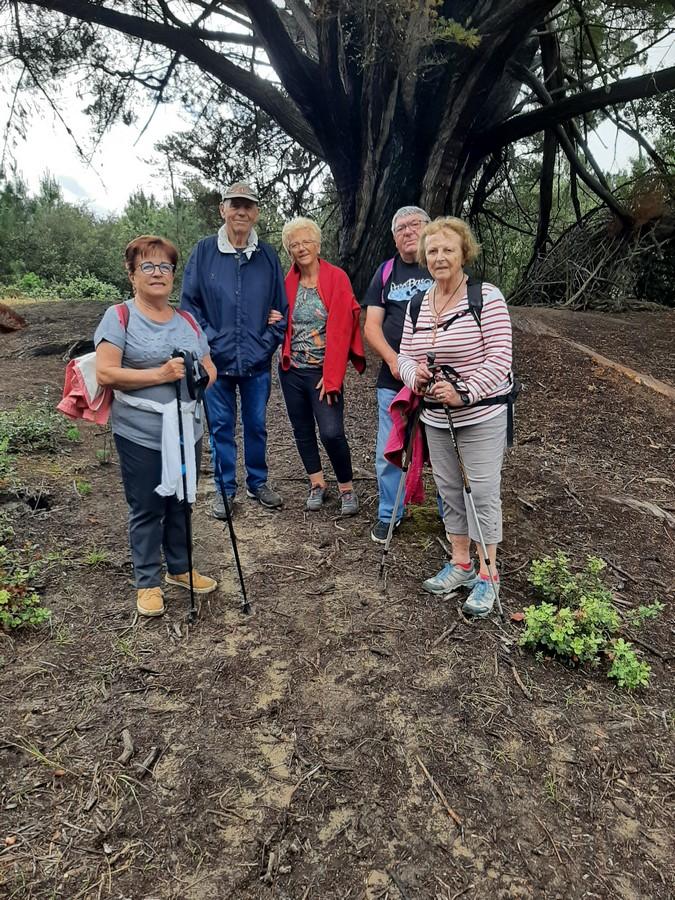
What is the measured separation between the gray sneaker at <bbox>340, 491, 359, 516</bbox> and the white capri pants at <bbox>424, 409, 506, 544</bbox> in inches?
43.1

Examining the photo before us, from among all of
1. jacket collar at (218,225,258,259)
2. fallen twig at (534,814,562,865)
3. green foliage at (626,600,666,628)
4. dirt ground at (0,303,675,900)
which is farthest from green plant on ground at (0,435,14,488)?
green foliage at (626,600,666,628)

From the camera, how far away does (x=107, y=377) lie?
2.54m

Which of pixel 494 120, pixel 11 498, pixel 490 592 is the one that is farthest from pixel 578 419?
pixel 494 120

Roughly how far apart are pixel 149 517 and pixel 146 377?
2.19 ft

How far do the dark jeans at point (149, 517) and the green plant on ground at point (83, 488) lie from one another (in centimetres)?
137

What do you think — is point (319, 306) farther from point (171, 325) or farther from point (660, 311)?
point (660, 311)

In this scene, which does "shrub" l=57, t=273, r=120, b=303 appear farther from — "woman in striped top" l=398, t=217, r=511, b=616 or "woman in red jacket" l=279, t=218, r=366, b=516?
"woman in striped top" l=398, t=217, r=511, b=616

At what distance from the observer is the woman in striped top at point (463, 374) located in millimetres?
2650

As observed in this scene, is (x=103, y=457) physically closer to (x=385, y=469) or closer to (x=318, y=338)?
(x=318, y=338)

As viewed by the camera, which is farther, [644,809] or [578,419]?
[578,419]

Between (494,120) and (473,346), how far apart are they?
8.46 metres

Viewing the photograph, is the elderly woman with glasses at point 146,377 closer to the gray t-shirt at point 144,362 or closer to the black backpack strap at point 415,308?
the gray t-shirt at point 144,362

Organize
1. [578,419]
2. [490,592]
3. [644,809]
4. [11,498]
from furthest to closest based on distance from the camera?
[578,419]
[11,498]
[490,592]
[644,809]

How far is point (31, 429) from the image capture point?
4.95 meters
